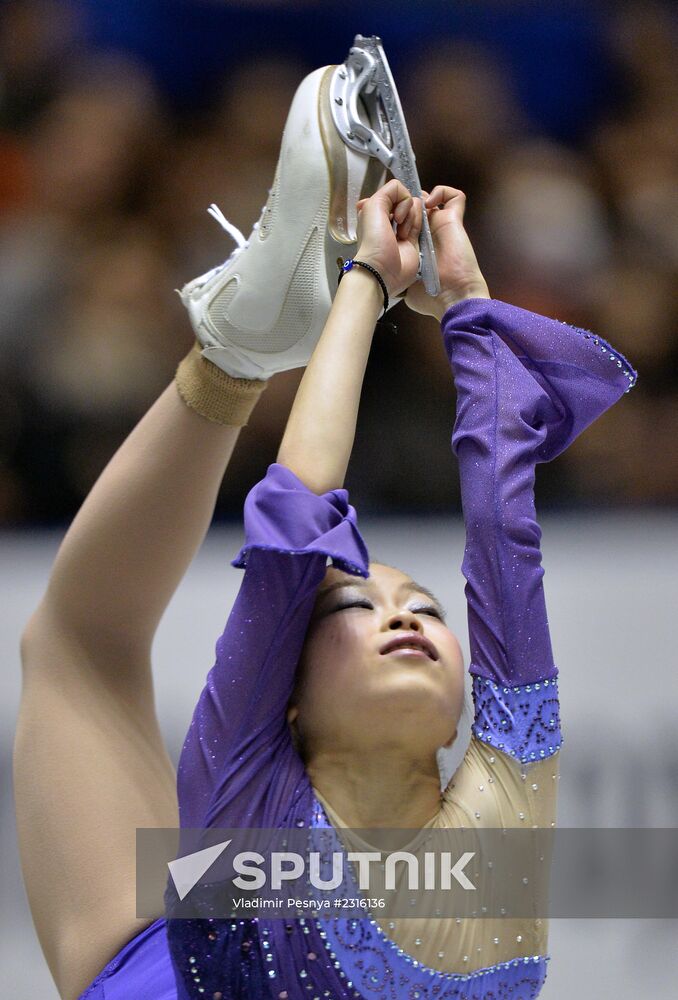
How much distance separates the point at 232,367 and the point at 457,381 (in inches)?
13.9

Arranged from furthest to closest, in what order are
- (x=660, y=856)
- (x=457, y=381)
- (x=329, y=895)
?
(x=660, y=856) → (x=457, y=381) → (x=329, y=895)

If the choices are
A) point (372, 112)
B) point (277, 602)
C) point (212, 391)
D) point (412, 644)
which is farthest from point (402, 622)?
point (372, 112)

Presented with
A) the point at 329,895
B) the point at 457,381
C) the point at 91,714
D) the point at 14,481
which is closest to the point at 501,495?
the point at 457,381

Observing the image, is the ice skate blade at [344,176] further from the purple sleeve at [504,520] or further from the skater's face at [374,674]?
the skater's face at [374,674]

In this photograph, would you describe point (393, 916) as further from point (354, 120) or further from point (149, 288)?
point (149, 288)

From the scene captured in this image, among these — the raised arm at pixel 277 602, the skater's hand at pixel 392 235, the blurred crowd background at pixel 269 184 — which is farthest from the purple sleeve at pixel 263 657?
the blurred crowd background at pixel 269 184

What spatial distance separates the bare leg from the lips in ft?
1.49

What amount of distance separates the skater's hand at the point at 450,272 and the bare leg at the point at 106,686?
31cm

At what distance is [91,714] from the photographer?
4.83ft

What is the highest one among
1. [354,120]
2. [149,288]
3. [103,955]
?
[149,288]

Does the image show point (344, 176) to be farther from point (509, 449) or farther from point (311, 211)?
point (509, 449)

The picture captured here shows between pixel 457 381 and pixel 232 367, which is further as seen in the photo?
pixel 232 367

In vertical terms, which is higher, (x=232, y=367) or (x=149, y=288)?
(x=149, y=288)

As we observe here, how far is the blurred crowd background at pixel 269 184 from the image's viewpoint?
2.60 meters
